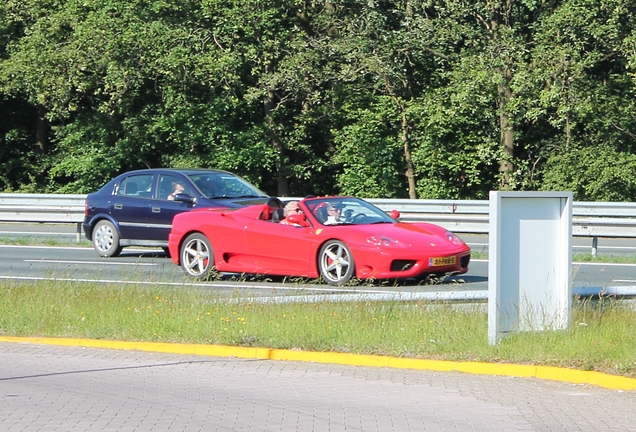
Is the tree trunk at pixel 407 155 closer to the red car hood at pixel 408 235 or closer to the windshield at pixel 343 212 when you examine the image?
the windshield at pixel 343 212

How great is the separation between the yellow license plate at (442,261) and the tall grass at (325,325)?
2.99 m

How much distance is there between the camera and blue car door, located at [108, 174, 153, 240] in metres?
18.7

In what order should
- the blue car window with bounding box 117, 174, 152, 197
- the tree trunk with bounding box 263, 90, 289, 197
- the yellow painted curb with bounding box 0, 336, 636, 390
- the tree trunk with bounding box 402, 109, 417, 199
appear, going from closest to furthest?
the yellow painted curb with bounding box 0, 336, 636, 390 → the blue car window with bounding box 117, 174, 152, 197 → the tree trunk with bounding box 402, 109, 417, 199 → the tree trunk with bounding box 263, 90, 289, 197

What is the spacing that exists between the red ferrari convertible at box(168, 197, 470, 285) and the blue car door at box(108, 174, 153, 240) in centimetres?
289

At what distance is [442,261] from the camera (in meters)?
14.2

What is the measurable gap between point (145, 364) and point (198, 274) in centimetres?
615

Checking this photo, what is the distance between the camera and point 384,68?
29234 millimetres

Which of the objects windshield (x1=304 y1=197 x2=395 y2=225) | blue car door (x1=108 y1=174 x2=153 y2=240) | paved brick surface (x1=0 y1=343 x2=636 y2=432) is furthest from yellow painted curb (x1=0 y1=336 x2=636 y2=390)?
blue car door (x1=108 y1=174 x2=153 y2=240)

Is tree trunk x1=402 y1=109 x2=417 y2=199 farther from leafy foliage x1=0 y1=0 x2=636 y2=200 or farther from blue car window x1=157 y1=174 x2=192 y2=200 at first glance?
blue car window x1=157 y1=174 x2=192 y2=200

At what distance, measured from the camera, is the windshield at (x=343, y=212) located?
591 inches

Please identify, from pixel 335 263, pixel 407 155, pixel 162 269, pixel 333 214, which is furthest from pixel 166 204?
pixel 407 155

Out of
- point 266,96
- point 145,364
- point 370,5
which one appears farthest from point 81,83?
point 145,364

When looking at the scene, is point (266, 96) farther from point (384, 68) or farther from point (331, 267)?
point (331, 267)

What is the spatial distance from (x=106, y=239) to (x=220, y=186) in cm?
239
